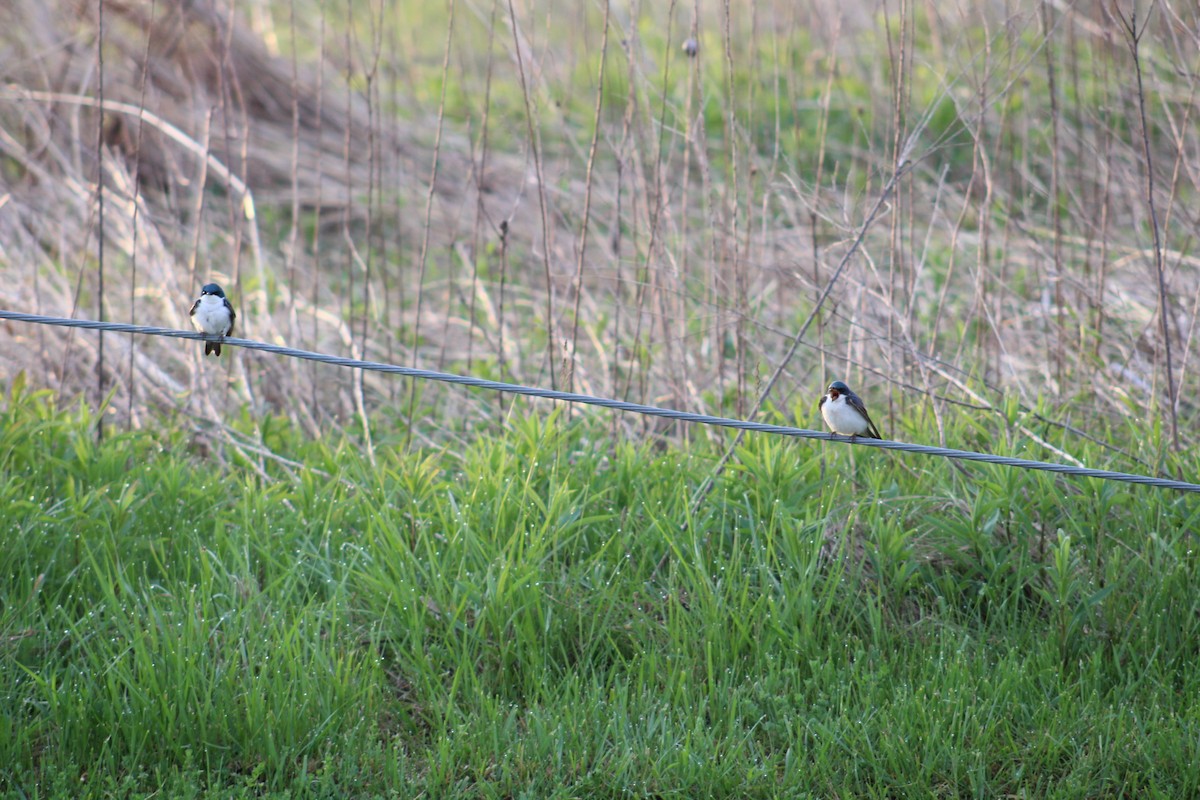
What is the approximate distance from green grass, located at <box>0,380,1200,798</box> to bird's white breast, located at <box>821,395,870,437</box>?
0.24 meters

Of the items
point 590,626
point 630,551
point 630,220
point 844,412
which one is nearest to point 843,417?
point 844,412

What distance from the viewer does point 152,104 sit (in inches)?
335

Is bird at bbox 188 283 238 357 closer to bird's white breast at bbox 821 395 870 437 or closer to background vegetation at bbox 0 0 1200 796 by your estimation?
background vegetation at bbox 0 0 1200 796

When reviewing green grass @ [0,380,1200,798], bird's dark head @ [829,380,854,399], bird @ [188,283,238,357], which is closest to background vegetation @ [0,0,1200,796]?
green grass @ [0,380,1200,798]

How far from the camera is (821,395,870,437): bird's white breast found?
403 cm

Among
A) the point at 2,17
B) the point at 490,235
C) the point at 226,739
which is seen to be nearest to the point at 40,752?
the point at 226,739

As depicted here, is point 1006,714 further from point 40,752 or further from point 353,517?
point 40,752

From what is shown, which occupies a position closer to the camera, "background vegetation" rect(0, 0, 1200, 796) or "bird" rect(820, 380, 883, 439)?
"background vegetation" rect(0, 0, 1200, 796)

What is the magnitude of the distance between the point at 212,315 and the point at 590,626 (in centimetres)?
184

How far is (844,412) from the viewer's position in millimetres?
4031

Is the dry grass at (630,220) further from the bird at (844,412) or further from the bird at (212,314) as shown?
the bird at (212,314)

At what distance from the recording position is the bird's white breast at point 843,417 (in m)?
4.03

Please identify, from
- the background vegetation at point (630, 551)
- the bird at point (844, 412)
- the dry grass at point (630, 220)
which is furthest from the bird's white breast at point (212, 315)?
the bird at point (844, 412)

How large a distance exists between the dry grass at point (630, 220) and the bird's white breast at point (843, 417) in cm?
20
